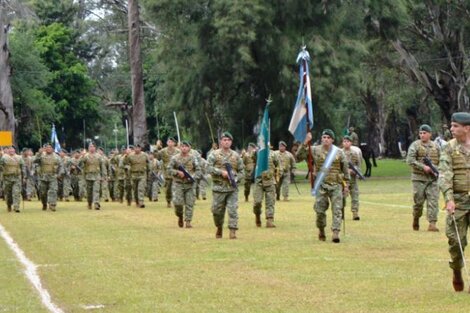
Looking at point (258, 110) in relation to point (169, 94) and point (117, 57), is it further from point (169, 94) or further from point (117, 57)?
point (117, 57)

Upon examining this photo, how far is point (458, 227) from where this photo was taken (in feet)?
38.9

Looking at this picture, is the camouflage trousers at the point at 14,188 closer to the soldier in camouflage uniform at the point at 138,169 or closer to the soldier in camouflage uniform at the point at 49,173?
the soldier in camouflage uniform at the point at 49,173

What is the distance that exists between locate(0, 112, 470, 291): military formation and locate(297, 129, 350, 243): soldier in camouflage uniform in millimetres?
17

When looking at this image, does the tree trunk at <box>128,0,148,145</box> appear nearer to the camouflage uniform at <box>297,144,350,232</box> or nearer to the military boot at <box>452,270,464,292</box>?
the camouflage uniform at <box>297,144,350,232</box>

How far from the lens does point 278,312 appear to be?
10.8 m

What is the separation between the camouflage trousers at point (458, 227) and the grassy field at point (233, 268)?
387mm

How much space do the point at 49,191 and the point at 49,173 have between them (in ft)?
1.73

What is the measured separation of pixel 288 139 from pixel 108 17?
1544 centimetres

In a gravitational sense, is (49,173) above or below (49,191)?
above

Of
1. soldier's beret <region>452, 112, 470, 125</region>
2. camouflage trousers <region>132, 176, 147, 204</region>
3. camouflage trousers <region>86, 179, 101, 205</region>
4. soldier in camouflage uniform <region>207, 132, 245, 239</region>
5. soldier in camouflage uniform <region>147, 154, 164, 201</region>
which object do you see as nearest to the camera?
soldier's beret <region>452, 112, 470, 125</region>

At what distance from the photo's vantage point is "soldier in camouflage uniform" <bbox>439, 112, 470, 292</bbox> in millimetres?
11773

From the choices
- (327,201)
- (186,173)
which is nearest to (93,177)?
(186,173)

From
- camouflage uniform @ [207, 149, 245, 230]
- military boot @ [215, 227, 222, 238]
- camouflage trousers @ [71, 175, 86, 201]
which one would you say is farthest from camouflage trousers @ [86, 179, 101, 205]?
camouflage uniform @ [207, 149, 245, 230]

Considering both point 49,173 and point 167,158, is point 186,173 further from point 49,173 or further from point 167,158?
point 49,173
